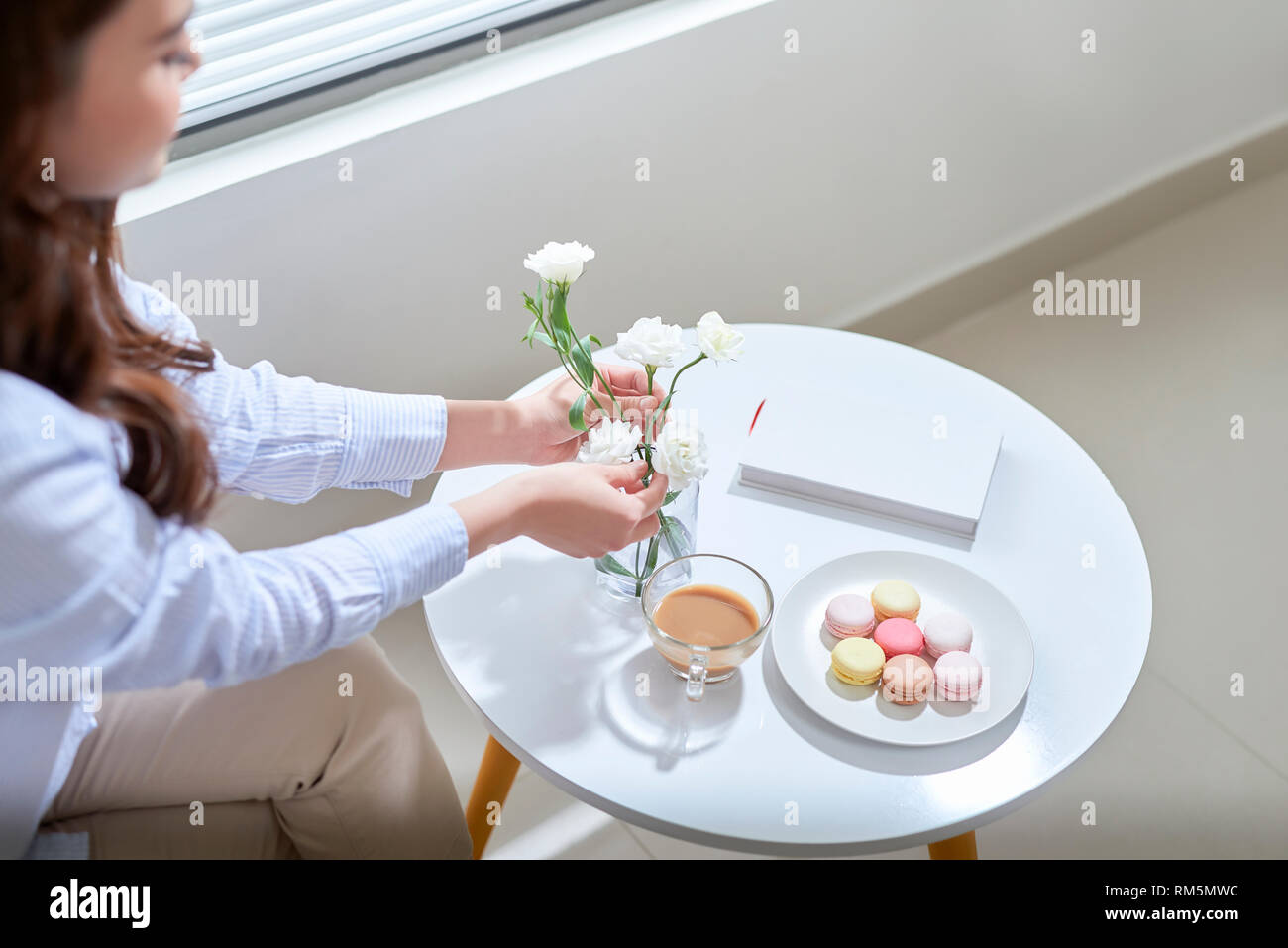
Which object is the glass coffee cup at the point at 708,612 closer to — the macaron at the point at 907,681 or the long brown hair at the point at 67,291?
the macaron at the point at 907,681

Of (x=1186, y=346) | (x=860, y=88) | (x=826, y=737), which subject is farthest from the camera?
(x=1186, y=346)

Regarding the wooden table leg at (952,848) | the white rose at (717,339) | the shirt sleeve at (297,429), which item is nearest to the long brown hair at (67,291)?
the shirt sleeve at (297,429)

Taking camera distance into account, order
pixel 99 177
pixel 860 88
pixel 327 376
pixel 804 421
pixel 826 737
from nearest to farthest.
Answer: pixel 99 177 < pixel 826 737 < pixel 804 421 < pixel 327 376 < pixel 860 88

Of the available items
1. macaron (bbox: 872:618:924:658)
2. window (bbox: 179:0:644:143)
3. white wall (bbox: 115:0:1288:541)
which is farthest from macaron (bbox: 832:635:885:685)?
window (bbox: 179:0:644:143)

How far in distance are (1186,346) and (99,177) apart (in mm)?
1945

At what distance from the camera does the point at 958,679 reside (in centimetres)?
96

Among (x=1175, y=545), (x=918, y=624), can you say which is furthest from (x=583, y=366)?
(x=1175, y=545)

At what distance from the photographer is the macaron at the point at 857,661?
0.98 meters

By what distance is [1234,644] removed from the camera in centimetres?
164

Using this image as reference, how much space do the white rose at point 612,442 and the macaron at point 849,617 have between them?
229mm

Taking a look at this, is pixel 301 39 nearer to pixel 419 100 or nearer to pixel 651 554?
pixel 419 100

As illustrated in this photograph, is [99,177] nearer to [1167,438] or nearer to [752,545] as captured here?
[752,545]
